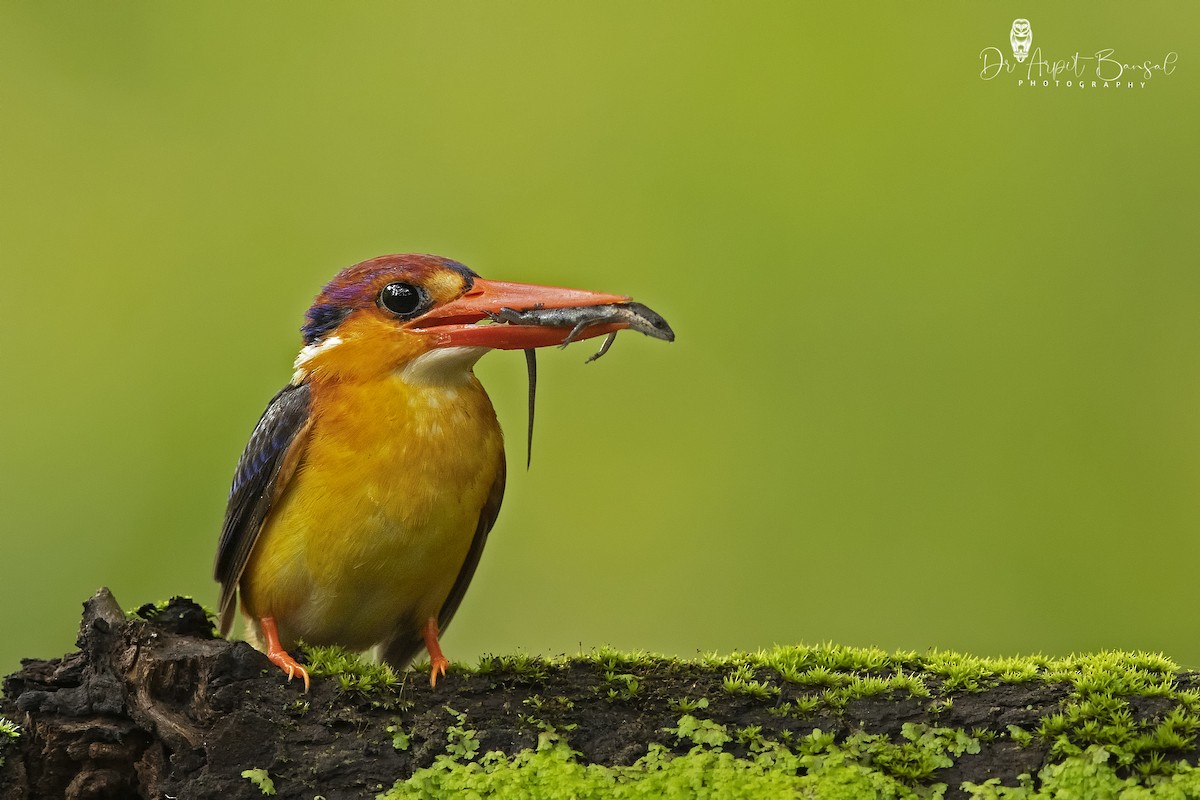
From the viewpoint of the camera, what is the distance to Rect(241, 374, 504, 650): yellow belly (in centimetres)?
405

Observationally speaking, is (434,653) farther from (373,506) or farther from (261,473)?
(261,473)

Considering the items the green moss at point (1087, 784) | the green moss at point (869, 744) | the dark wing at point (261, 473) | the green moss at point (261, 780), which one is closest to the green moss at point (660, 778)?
the green moss at point (869, 744)

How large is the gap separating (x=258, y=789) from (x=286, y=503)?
3.81ft

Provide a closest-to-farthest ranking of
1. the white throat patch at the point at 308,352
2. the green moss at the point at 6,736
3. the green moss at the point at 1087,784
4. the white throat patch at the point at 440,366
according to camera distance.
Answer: the green moss at the point at 1087,784 < the green moss at the point at 6,736 < the white throat patch at the point at 440,366 < the white throat patch at the point at 308,352

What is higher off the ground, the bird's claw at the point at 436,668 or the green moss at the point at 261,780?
the bird's claw at the point at 436,668

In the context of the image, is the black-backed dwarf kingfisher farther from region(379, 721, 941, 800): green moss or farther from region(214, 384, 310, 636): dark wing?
region(379, 721, 941, 800): green moss

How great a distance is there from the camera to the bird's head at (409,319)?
157 inches

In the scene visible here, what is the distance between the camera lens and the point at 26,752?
11.7 feet

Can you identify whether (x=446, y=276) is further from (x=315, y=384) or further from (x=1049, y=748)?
(x=1049, y=748)

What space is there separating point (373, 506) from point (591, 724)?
1.10 metres

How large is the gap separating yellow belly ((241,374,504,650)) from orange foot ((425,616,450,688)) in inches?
6.2

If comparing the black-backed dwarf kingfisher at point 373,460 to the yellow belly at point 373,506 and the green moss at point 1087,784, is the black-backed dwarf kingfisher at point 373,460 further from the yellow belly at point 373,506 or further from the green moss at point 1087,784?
the green moss at point 1087,784

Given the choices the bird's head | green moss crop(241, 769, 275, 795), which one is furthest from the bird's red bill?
green moss crop(241, 769, 275, 795)

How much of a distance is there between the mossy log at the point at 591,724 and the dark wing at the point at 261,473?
1.81 feet
